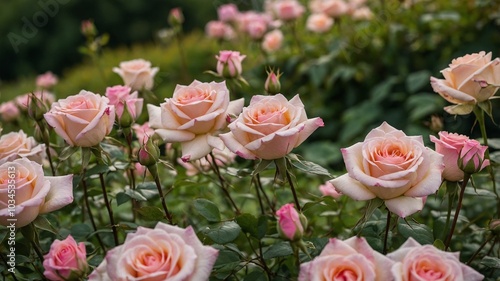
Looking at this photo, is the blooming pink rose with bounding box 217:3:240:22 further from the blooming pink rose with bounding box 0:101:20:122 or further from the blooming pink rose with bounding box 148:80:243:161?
the blooming pink rose with bounding box 148:80:243:161

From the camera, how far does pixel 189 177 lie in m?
1.50

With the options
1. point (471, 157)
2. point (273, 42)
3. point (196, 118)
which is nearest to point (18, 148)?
point (196, 118)

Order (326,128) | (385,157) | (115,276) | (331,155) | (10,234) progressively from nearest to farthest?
(115,276)
(385,157)
(10,234)
(331,155)
(326,128)

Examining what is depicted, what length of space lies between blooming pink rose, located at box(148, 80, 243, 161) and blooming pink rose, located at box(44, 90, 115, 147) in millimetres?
90

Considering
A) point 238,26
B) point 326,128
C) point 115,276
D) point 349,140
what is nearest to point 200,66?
point 238,26

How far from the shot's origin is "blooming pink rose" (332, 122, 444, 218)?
3.10 ft

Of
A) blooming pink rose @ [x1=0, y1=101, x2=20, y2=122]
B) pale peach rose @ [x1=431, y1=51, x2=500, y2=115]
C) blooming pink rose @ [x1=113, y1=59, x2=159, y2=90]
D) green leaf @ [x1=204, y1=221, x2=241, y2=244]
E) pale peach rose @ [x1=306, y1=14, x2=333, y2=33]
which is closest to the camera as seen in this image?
green leaf @ [x1=204, y1=221, x2=241, y2=244]

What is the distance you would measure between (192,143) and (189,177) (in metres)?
0.39

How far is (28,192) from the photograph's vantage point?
1.02m

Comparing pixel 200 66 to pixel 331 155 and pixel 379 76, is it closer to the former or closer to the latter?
pixel 379 76

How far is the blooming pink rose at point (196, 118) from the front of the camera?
1092mm

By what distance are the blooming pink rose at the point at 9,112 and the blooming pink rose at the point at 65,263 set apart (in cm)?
105

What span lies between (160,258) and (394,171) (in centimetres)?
34

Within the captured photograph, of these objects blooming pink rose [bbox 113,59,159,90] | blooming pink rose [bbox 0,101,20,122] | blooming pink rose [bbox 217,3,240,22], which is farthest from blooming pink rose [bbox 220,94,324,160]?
blooming pink rose [bbox 217,3,240,22]
